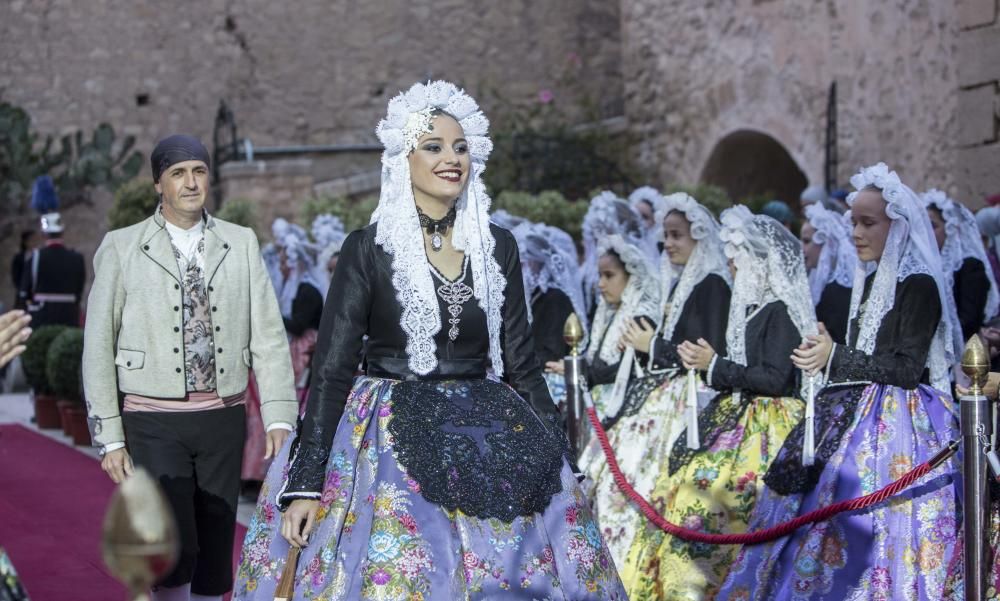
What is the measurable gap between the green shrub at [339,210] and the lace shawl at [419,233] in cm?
956

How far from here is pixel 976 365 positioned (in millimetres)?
4453

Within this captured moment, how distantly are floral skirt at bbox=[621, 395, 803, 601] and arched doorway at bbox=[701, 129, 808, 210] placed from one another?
368 inches

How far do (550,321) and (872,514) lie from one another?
9.05 feet

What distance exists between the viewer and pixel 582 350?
24.3 ft

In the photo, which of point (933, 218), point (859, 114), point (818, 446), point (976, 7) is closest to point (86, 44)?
point (859, 114)

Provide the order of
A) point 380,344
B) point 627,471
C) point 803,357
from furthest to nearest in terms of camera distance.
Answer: point 627,471 < point 803,357 < point 380,344

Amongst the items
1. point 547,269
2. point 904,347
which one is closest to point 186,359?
point 904,347

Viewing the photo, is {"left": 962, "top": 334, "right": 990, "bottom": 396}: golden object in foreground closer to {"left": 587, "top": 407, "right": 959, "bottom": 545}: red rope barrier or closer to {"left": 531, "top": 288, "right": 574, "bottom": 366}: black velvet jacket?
{"left": 587, "top": 407, "right": 959, "bottom": 545}: red rope barrier

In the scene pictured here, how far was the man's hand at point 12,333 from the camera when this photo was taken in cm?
319

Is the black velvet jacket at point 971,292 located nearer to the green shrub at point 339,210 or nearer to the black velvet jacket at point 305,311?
the black velvet jacket at point 305,311

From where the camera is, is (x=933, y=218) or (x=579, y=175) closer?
(x=933, y=218)

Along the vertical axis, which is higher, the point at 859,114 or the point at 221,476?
the point at 859,114

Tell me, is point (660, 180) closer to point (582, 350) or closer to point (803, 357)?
point (582, 350)

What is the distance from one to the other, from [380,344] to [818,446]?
1.99 metres
